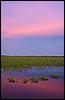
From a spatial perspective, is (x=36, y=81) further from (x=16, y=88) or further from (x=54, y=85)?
(x=16, y=88)

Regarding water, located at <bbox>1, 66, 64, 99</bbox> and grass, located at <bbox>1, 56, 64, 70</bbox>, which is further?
grass, located at <bbox>1, 56, 64, 70</bbox>

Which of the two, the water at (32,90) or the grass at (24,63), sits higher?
the grass at (24,63)

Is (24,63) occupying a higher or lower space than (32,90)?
higher

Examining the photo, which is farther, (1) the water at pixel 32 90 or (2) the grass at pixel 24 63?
(2) the grass at pixel 24 63

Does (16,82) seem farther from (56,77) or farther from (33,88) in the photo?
(56,77)

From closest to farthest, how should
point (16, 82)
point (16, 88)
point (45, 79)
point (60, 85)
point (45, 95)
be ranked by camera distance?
1. point (45, 95)
2. point (16, 88)
3. point (60, 85)
4. point (16, 82)
5. point (45, 79)

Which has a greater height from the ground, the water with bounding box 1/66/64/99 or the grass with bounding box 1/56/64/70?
the grass with bounding box 1/56/64/70

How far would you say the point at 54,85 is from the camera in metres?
13.6

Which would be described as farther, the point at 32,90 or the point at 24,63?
the point at 24,63

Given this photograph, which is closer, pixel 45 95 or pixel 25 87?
pixel 45 95

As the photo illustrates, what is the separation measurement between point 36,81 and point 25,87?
2.47m

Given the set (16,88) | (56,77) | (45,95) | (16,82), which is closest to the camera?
(45,95)

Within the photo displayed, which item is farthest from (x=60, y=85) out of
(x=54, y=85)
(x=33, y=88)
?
(x=33, y=88)

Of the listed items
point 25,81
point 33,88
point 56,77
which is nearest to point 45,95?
point 33,88
